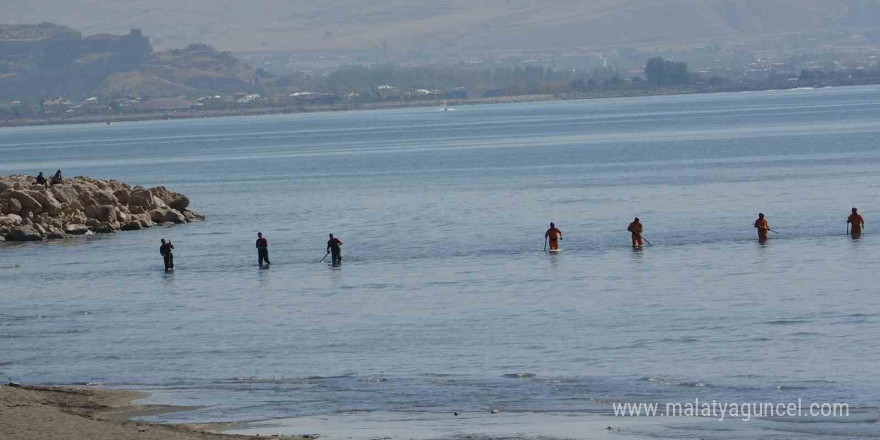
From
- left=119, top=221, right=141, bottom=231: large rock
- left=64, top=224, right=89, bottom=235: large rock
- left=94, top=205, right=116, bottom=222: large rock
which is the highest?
left=94, top=205, right=116, bottom=222: large rock

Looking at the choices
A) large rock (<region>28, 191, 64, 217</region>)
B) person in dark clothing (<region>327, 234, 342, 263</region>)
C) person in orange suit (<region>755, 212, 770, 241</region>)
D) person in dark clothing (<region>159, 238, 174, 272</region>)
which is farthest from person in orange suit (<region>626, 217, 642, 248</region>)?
large rock (<region>28, 191, 64, 217</region>)

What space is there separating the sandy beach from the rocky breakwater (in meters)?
32.4

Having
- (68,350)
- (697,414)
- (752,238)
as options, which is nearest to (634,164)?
(752,238)

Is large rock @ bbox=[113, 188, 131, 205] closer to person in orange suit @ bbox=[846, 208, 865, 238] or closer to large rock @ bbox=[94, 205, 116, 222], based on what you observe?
large rock @ bbox=[94, 205, 116, 222]

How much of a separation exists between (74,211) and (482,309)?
2919cm

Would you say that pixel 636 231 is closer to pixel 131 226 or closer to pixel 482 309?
pixel 482 309

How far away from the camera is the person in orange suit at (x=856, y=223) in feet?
144

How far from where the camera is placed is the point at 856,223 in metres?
44.0

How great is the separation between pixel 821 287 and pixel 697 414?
13927 millimetres

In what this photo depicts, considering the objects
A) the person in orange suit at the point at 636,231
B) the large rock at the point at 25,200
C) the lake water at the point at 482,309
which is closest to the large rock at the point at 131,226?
the lake water at the point at 482,309

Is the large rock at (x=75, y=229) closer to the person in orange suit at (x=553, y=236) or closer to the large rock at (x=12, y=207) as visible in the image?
the large rock at (x=12, y=207)

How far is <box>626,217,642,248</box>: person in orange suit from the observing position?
43812mm

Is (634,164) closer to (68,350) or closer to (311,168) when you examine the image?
(311,168)

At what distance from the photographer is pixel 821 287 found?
33.7 metres
